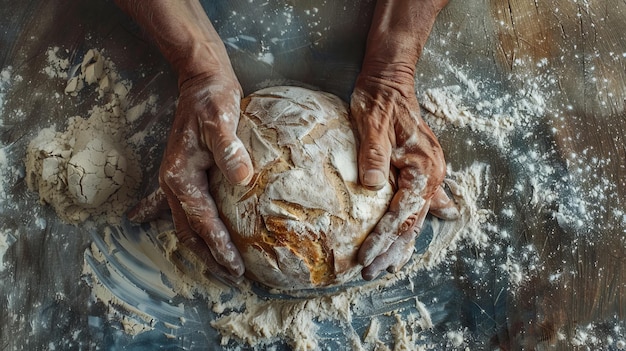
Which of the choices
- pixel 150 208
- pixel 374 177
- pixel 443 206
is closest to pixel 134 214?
pixel 150 208

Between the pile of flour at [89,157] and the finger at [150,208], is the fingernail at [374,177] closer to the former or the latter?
the finger at [150,208]

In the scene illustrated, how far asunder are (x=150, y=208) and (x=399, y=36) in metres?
1.08

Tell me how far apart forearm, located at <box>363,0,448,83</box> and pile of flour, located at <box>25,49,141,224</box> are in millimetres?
943

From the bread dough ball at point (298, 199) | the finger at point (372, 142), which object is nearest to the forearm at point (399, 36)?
the finger at point (372, 142)

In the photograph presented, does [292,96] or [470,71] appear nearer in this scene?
[292,96]

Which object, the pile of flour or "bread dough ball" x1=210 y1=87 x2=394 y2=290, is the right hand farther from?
the pile of flour

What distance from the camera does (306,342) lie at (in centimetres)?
192

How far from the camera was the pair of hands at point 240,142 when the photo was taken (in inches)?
68.3

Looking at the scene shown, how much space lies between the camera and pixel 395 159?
6.00 feet

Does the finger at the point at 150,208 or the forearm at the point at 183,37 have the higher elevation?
the forearm at the point at 183,37

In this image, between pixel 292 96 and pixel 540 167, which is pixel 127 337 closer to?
pixel 292 96

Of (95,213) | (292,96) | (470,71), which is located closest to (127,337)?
(95,213)

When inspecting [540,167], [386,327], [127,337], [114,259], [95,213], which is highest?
[95,213]

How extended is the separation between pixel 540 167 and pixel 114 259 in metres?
1.62
